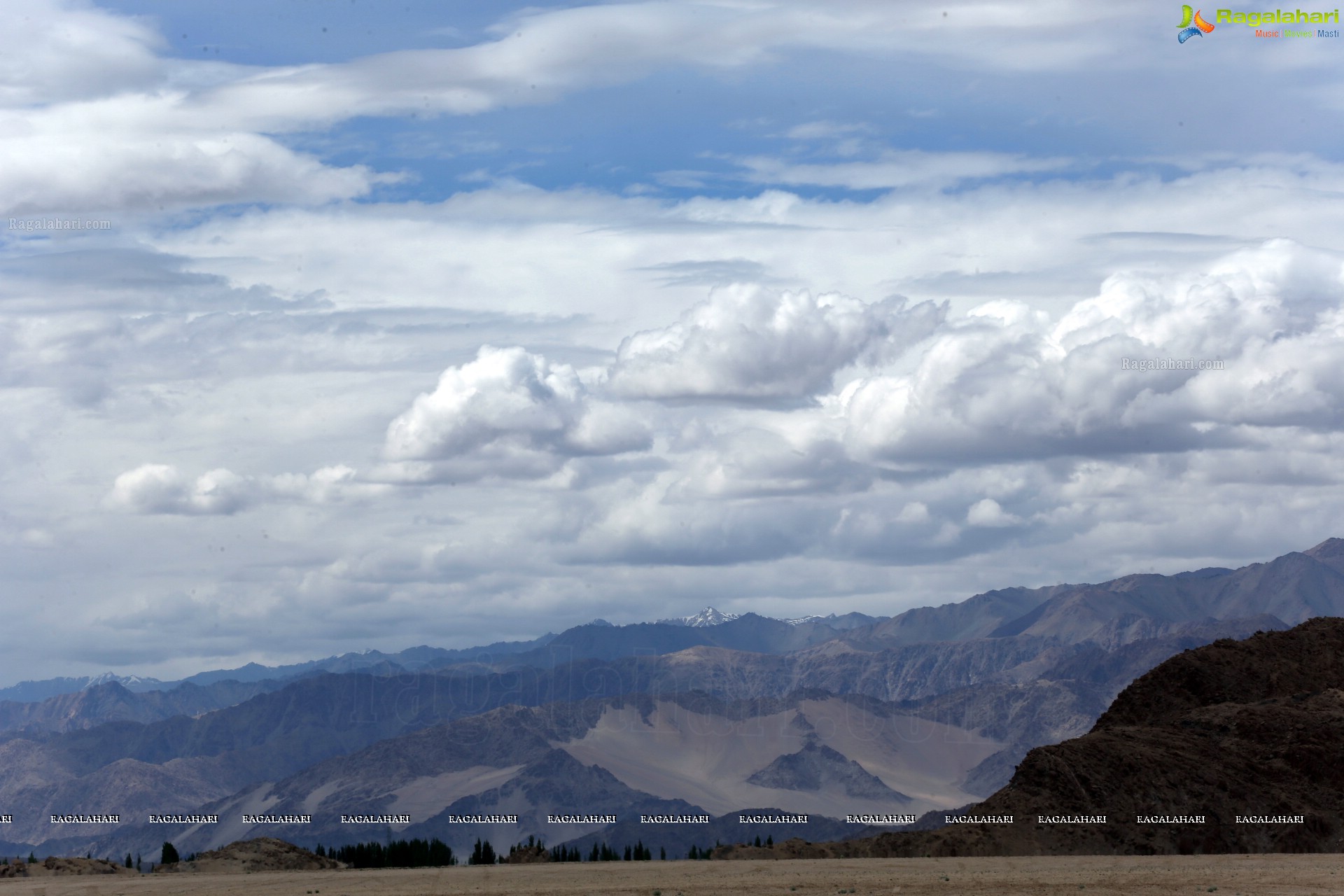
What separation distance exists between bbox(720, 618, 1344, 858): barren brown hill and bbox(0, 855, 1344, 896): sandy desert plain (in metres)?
5.87

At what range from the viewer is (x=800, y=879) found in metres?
92.8

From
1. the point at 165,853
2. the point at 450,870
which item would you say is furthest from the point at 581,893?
the point at 165,853

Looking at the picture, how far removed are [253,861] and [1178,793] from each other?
74.2 metres

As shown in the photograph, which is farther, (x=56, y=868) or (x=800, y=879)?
(x=56, y=868)

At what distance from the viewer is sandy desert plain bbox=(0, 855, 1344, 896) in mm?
83438

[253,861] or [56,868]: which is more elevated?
[56,868]

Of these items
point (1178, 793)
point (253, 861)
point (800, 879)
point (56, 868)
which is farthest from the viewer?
point (1178, 793)

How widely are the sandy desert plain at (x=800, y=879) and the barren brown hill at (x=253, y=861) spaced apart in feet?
7.88

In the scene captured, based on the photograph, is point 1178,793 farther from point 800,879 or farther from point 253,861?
point 253,861

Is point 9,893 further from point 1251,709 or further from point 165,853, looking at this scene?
point 1251,709

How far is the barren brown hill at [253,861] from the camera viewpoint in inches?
4478

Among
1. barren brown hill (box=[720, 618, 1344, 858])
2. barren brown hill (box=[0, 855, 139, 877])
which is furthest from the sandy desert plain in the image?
barren brown hill (box=[720, 618, 1344, 858])

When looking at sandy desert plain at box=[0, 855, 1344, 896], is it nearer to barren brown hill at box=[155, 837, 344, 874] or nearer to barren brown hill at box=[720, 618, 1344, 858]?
barren brown hill at box=[155, 837, 344, 874]

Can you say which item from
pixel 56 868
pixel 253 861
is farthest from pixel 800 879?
pixel 56 868
